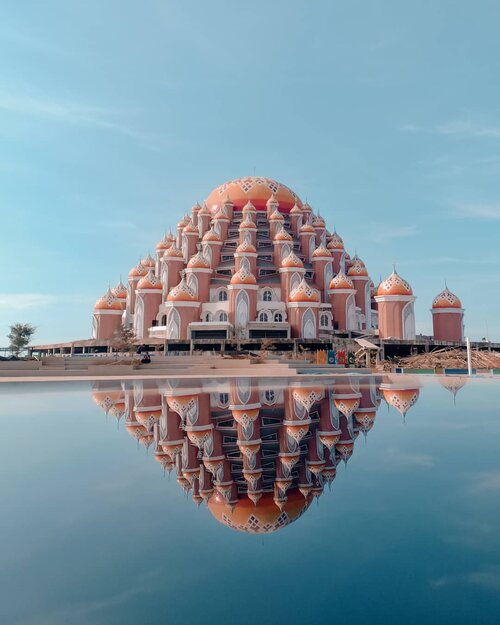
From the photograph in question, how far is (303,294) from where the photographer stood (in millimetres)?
40844

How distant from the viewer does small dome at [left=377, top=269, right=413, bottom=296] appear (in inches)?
1657

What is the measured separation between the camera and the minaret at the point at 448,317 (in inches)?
1756

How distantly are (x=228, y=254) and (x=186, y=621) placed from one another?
45672mm

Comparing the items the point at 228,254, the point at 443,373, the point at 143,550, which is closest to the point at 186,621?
the point at 143,550

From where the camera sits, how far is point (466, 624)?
88.7 inches

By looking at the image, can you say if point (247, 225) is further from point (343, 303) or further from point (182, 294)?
point (343, 303)

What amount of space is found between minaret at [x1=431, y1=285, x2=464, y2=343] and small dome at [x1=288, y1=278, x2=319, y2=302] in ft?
45.9

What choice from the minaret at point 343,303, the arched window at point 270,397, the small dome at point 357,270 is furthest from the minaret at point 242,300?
the arched window at point 270,397

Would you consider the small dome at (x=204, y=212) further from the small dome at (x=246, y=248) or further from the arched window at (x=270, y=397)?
the arched window at (x=270, y=397)

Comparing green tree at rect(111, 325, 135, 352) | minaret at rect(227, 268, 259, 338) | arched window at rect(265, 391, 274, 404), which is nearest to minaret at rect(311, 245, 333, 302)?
minaret at rect(227, 268, 259, 338)

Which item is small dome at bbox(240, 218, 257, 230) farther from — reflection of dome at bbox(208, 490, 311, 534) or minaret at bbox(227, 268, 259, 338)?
reflection of dome at bbox(208, 490, 311, 534)

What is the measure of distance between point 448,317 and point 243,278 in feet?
72.2

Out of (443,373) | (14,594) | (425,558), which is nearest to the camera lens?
(14,594)

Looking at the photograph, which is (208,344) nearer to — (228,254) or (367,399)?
(228,254)
